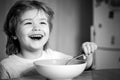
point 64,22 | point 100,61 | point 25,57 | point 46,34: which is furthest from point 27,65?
point 64,22

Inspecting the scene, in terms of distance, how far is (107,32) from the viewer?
257 centimetres

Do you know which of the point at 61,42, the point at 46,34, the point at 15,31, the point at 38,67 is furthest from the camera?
the point at 61,42

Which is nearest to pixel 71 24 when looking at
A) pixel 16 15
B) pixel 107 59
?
pixel 107 59

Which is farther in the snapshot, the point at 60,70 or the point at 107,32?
the point at 107,32

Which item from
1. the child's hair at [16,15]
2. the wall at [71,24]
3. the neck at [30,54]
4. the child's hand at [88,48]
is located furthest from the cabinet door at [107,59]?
the child's hand at [88,48]

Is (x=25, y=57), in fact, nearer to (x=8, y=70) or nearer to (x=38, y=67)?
(x=8, y=70)

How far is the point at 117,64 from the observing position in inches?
99.1

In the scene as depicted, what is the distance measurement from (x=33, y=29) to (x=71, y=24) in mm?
2129

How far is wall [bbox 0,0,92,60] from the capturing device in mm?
2902

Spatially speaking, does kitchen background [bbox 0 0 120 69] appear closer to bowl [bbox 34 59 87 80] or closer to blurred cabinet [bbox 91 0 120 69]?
blurred cabinet [bbox 91 0 120 69]

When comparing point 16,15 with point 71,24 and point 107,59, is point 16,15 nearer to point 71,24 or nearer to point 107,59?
point 107,59

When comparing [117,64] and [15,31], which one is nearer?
[15,31]

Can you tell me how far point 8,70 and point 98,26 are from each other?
1.91 meters

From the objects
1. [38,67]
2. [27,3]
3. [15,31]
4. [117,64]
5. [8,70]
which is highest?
[27,3]
